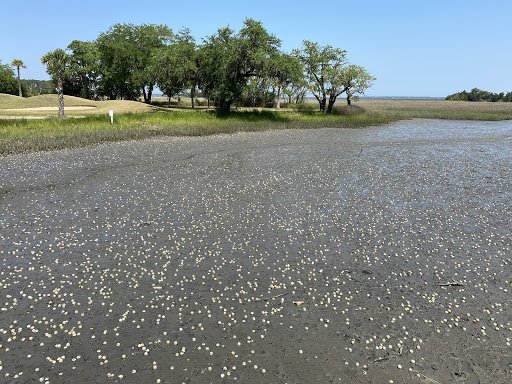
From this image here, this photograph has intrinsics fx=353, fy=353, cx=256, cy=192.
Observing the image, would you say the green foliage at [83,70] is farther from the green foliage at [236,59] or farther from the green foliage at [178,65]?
the green foliage at [236,59]

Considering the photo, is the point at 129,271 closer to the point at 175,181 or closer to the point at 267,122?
the point at 175,181

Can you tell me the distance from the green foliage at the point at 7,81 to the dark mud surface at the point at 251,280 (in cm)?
7210

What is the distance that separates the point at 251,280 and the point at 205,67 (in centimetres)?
3701

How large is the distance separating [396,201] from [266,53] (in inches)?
1135

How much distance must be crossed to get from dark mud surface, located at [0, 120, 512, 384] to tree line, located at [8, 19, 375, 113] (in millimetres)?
24622

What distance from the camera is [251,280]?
7.51m

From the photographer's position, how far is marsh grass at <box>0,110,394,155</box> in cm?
2314

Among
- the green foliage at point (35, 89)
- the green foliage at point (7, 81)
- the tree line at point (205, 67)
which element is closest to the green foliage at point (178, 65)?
the tree line at point (205, 67)

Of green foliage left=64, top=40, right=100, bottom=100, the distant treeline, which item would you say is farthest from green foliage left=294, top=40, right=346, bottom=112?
the distant treeline

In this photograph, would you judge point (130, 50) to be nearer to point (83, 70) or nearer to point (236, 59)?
point (83, 70)

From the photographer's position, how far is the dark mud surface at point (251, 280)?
526 cm

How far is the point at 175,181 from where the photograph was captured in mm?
A: 15703

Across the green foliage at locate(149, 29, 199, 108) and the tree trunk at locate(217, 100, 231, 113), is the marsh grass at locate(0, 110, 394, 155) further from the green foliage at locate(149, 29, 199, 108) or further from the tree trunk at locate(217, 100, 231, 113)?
the green foliage at locate(149, 29, 199, 108)

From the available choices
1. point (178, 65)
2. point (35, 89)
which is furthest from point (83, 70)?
point (35, 89)
